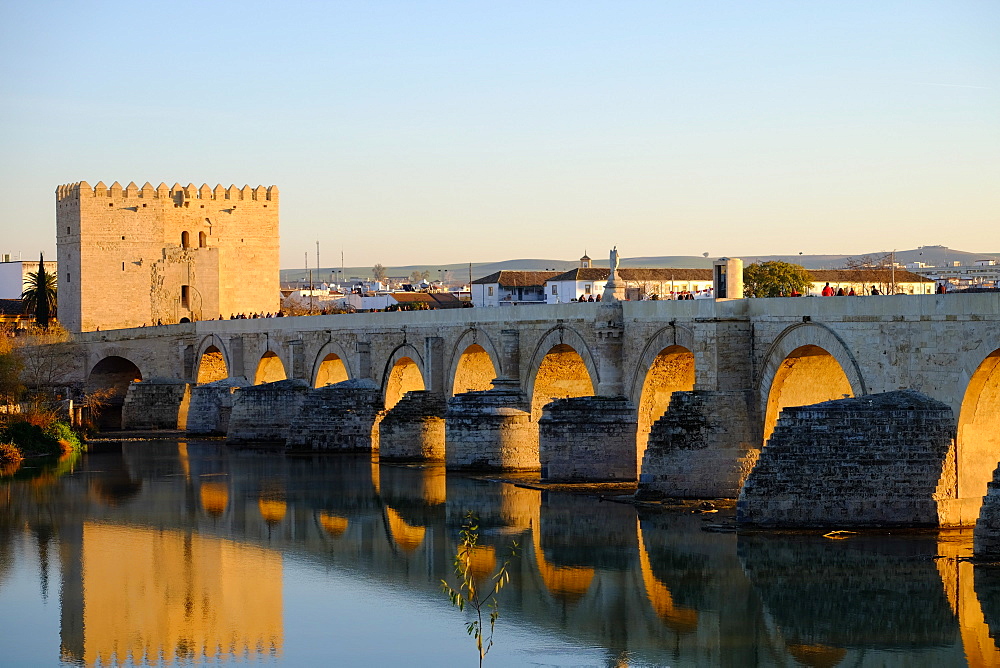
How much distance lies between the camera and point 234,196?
48.9 meters

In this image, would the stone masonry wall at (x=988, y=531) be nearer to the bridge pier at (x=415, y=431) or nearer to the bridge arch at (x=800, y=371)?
the bridge arch at (x=800, y=371)

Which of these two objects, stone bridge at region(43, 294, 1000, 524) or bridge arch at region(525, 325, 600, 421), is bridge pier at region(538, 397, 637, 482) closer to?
stone bridge at region(43, 294, 1000, 524)

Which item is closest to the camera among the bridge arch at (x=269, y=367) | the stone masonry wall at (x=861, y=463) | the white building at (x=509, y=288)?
the stone masonry wall at (x=861, y=463)

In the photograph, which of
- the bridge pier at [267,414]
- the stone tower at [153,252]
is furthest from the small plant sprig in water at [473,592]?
the stone tower at [153,252]

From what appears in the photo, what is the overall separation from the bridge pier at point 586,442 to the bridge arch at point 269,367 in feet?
56.3

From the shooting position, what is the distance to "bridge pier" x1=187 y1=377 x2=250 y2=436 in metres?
36.2

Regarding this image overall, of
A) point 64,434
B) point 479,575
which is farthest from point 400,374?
point 479,575

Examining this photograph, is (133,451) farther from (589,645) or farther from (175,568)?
(589,645)

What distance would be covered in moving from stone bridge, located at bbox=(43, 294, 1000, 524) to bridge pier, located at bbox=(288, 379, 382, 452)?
0.11 feet

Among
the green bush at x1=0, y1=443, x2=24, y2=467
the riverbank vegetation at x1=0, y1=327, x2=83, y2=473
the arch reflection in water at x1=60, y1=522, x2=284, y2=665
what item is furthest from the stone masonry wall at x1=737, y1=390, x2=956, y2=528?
the green bush at x1=0, y1=443, x2=24, y2=467

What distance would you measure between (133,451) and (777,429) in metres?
19.2

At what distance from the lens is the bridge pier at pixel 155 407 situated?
1517 inches

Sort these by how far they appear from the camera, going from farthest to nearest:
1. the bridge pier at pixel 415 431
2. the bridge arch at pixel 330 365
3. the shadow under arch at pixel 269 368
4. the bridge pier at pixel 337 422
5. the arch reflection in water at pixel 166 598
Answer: the shadow under arch at pixel 269 368 < the bridge arch at pixel 330 365 < the bridge pier at pixel 337 422 < the bridge pier at pixel 415 431 < the arch reflection in water at pixel 166 598

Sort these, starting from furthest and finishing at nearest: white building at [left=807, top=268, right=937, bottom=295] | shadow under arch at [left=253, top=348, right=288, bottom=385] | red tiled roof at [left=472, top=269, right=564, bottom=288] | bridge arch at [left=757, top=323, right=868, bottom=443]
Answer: red tiled roof at [left=472, top=269, right=564, bottom=288]
white building at [left=807, top=268, right=937, bottom=295]
shadow under arch at [left=253, top=348, right=288, bottom=385]
bridge arch at [left=757, top=323, right=868, bottom=443]
